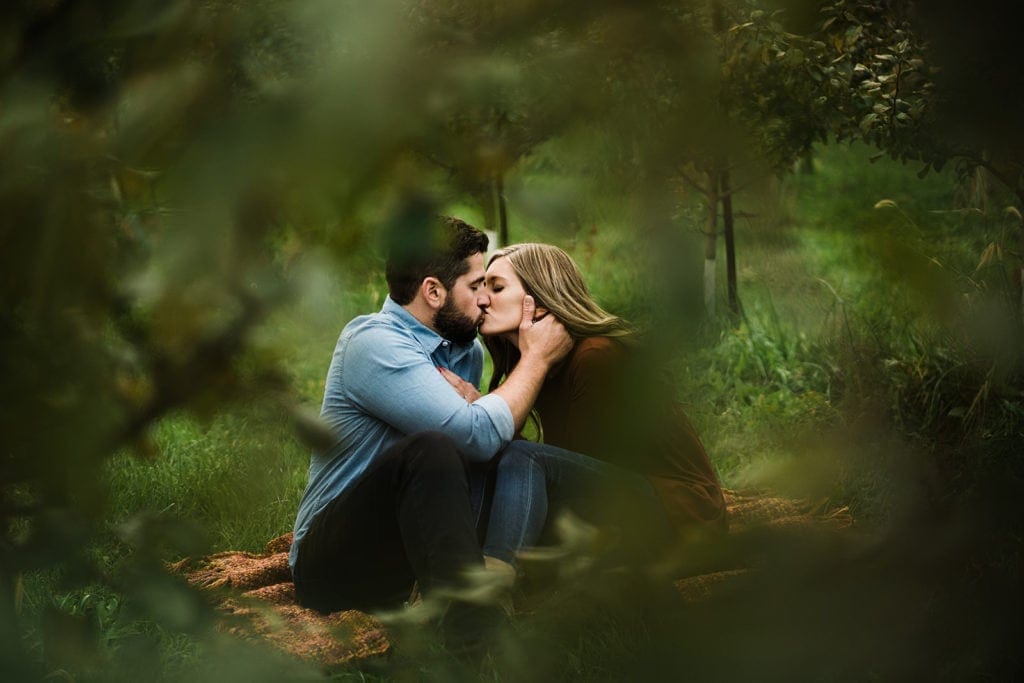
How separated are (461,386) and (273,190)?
103 inches

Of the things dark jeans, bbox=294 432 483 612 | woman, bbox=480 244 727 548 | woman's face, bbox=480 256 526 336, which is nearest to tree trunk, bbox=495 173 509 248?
woman, bbox=480 244 727 548

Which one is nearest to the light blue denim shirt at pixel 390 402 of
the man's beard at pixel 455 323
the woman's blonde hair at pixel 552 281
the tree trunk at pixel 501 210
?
the man's beard at pixel 455 323

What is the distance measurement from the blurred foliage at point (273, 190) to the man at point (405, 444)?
1.90 meters

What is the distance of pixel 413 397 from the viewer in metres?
2.95

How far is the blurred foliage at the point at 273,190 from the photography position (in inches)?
20.0

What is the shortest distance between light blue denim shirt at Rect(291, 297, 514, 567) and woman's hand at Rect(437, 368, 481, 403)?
0.06m

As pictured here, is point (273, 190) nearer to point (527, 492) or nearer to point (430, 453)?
point (430, 453)

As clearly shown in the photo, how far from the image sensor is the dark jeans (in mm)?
2652

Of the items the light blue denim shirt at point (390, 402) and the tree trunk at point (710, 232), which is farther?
the light blue denim shirt at point (390, 402)

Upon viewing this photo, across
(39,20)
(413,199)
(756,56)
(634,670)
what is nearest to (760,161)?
(756,56)

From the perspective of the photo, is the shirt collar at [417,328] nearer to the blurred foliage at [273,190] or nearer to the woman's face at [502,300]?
the woman's face at [502,300]

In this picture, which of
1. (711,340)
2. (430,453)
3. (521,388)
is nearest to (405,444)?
(430,453)

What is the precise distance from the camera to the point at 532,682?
2.09 ft

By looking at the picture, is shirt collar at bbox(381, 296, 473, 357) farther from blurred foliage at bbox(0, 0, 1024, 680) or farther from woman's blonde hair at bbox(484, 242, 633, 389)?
blurred foliage at bbox(0, 0, 1024, 680)
